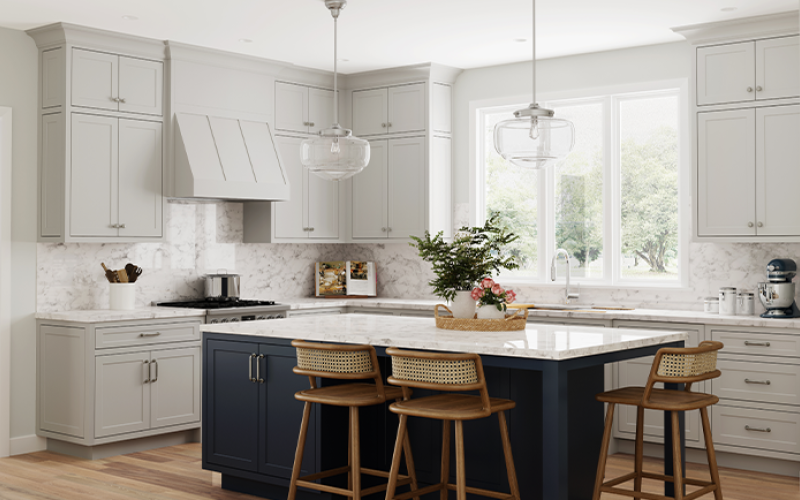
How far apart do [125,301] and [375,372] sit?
2.69m

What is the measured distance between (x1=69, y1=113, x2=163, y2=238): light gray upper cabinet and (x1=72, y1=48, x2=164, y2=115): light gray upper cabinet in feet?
0.33

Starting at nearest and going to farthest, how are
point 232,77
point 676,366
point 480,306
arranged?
point 676,366 → point 480,306 → point 232,77

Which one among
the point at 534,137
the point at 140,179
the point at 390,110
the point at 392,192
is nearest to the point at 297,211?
the point at 392,192

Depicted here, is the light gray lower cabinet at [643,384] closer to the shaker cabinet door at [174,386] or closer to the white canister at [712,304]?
the white canister at [712,304]

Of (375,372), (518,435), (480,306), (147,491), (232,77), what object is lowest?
(147,491)

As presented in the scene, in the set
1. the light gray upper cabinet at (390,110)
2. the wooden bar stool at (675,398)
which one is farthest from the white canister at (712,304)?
the light gray upper cabinet at (390,110)

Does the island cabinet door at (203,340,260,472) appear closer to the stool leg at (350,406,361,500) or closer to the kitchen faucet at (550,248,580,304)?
the stool leg at (350,406,361,500)

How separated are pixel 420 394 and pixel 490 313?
0.54 meters

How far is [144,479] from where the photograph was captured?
508cm

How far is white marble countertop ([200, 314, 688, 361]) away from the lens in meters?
3.56

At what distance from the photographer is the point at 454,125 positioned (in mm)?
7223

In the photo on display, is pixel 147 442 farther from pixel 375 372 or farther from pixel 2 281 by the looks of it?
pixel 375 372

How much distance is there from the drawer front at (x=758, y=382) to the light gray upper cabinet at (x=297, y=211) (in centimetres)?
333

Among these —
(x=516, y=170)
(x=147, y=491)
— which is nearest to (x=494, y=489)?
(x=147, y=491)
